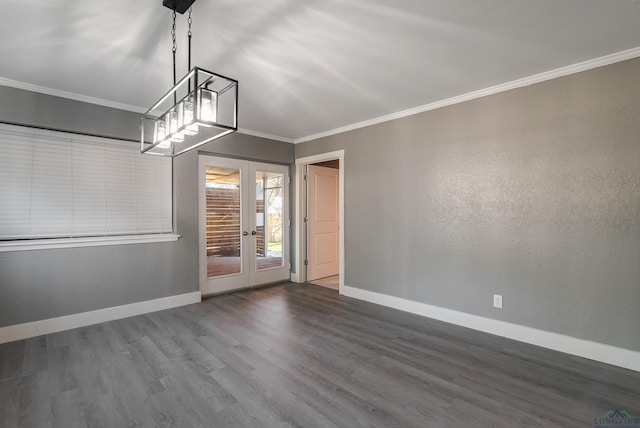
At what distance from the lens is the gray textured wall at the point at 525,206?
2561 millimetres

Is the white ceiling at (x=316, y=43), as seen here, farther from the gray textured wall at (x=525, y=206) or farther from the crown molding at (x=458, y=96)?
the gray textured wall at (x=525, y=206)

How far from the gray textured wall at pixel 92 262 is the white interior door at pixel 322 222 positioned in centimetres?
175

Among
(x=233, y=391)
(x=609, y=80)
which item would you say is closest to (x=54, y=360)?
(x=233, y=391)

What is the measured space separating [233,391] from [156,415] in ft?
1.61

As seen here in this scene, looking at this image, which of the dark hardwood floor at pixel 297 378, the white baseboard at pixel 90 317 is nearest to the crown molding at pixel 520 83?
the dark hardwood floor at pixel 297 378

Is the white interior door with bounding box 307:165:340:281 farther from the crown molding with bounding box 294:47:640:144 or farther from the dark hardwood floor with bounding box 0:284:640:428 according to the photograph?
the dark hardwood floor with bounding box 0:284:640:428

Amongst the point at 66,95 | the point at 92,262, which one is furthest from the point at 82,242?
the point at 66,95

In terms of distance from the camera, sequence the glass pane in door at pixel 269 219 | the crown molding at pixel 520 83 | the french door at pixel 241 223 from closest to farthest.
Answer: the crown molding at pixel 520 83
the french door at pixel 241 223
the glass pane in door at pixel 269 219

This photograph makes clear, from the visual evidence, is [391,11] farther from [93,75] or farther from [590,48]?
[93,75]

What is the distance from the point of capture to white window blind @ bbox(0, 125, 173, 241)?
10.1 feet

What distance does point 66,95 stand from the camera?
130 inches

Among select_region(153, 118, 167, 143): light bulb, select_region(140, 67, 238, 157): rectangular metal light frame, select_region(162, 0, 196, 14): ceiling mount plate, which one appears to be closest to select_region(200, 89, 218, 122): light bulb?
A: select_region(140, 67, 238, 157): rectangular metal light frame

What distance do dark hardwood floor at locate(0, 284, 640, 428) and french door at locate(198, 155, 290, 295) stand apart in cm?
128

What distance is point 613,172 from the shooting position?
8.47 ft
